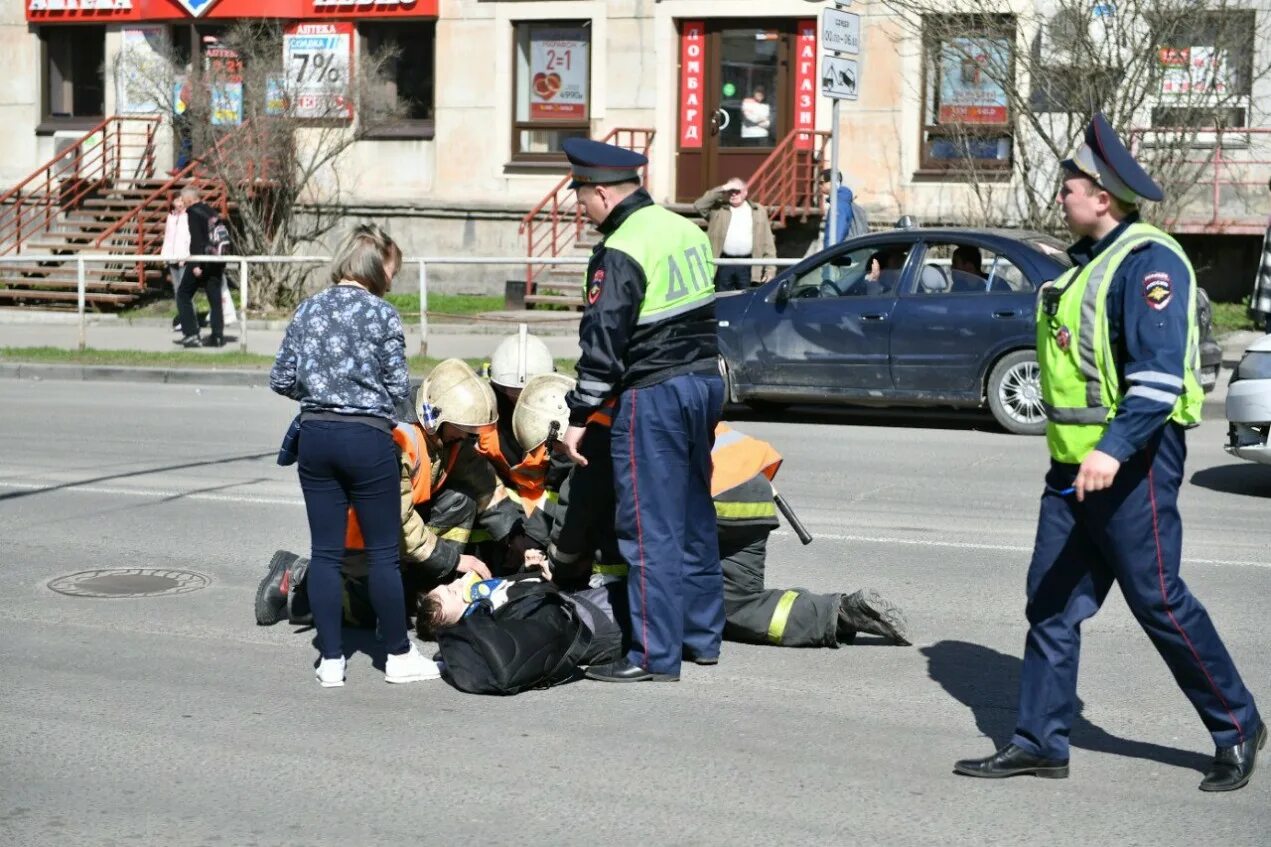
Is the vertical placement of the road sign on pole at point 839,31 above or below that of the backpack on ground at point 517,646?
above

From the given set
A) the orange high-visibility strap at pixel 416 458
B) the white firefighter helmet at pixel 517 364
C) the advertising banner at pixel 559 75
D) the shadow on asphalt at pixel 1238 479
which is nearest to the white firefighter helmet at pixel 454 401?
the orange high-visibility strap at pixel 416 458

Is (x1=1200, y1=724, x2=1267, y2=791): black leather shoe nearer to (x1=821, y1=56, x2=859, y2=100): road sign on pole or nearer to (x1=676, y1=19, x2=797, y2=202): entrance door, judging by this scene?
(x1=821, y1=56, x2=859, y2=100): road sign on pole

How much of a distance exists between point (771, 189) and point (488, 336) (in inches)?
216

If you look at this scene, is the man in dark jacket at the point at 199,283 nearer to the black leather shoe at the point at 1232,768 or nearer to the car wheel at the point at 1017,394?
the car wheel at the point at 1017,394

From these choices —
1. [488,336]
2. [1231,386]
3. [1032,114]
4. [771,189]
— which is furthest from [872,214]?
[1231,386]

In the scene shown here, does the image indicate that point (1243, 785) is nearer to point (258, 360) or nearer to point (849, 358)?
point (849, 358)

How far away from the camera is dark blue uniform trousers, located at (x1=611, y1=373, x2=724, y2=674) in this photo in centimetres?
614

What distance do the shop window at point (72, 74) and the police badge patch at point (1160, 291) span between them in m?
26.9

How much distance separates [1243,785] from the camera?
5152 mm

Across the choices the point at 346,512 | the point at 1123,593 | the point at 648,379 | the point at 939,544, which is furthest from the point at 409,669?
the point at 939,544

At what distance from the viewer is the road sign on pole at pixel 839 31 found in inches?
635

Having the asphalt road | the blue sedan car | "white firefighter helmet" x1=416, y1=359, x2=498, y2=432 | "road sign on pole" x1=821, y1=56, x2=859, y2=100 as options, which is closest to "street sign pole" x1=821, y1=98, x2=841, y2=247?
"road sign on pole" x1=821, y1=56, x2=859, y2=100

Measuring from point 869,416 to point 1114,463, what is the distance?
10.4m

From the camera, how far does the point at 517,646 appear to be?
6172 mm
